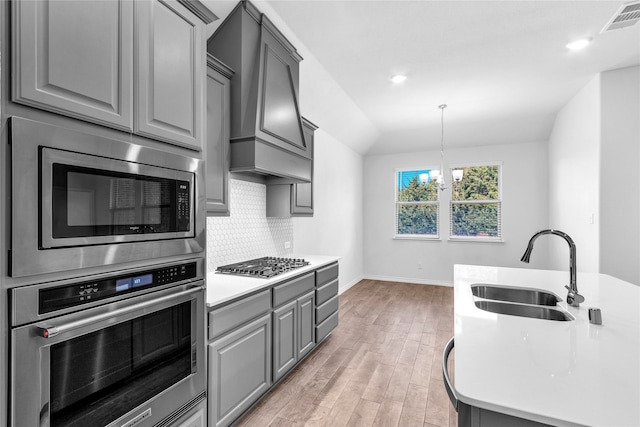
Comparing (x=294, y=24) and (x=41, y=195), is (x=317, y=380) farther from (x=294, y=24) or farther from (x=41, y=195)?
(x=294, y=24)

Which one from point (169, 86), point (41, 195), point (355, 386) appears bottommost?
point (355, 386)

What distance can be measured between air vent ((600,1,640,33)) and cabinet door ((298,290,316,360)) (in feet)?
11.5

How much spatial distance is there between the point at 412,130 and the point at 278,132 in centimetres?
380

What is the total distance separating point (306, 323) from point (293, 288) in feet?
1.51

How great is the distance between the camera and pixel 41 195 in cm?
98

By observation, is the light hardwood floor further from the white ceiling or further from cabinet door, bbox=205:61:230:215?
the white ceiling

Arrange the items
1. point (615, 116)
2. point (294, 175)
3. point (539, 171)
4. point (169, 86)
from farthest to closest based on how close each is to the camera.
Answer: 1. point (539, 171)
2. point (615, 116)
3. point (294, 175)
4. point (169, 86)

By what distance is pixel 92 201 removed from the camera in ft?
3.71

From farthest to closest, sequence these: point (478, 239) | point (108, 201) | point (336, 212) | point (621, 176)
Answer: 1. point (478, 239)
2. point (336, 212)
3. point (621, 176)
4. point (108, 201)

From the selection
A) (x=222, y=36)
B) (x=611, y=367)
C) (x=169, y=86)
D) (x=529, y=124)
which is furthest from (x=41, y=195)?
(x=529, y=124)

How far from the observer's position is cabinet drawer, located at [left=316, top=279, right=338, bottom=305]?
3.07m

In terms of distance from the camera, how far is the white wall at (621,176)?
11.1 ft

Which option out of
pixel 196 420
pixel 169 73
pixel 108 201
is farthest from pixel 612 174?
pixel 108 201

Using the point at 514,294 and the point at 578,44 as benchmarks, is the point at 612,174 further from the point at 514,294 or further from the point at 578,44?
the point at 514,294
